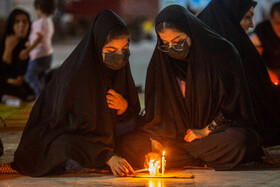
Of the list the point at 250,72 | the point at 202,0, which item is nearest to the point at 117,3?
the point at 202,0

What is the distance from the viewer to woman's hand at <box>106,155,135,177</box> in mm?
3961

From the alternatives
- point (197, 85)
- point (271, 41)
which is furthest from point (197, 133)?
point (271, 41)

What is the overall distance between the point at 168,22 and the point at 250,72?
105 cm

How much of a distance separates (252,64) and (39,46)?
3.89 m

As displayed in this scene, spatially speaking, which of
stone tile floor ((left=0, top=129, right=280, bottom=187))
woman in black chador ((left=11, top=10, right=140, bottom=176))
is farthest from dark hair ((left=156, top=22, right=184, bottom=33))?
stone tile floor ((left=0, top=129, right=280, bottom=187))

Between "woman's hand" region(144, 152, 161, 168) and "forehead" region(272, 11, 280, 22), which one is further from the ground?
"forehead" region(272, 11, 280, 22)

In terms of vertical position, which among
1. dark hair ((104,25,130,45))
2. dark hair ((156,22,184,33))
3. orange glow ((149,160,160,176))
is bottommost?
orange glow ((149,160,160,176))

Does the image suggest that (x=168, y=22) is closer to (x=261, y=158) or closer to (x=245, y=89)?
(x=245, y=89)

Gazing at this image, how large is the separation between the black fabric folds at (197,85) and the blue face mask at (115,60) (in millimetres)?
289

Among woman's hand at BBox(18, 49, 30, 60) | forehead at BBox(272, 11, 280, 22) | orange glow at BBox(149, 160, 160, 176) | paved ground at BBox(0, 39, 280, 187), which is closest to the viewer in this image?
paved ground at BBox(0, 39, 280, 187)

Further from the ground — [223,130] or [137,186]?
[223,130]

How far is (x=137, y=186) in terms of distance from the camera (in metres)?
3.78

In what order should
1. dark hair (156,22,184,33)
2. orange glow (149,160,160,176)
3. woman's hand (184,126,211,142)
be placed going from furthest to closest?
woman's hand (184,126,211,142) < dark hair (156,22,184,33) < orange glow (149,160,160,176)

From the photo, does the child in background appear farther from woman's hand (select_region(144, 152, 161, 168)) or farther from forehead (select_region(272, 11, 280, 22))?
woman's hand (select_region(144, 152, 161, 168))
